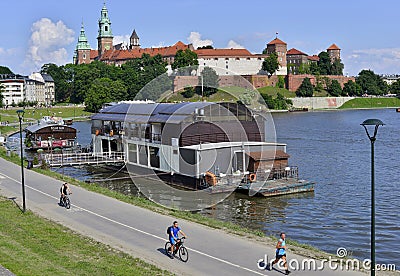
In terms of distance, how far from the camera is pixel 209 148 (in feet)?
121

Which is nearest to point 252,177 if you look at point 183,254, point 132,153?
point 132,153

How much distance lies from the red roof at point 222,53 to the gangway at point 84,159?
13862 cm

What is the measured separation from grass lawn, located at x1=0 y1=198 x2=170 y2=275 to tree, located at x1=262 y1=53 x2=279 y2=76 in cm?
16705

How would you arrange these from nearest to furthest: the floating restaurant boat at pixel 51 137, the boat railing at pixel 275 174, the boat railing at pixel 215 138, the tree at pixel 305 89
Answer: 1. the boat railing at pixel 275 174
2. the boat railing at pixel 215 138
3. the floating restaurant boat at pixel 51 137
4. the tree at pixel 305 89

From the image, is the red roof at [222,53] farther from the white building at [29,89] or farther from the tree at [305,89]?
the white building at [29,89]

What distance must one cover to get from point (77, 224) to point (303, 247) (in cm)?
989

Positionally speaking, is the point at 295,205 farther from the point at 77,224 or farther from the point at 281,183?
the point at 77,224

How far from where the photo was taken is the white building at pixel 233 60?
18725 cm

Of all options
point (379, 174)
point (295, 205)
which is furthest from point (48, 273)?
point (379, 174)

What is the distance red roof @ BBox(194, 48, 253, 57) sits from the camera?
187750 millimetres

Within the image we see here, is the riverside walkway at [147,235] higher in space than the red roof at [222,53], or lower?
lower

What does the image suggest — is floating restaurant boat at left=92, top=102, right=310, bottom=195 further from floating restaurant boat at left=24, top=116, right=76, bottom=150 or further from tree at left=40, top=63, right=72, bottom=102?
tree at left=40, top=63, right=72, bottom=102

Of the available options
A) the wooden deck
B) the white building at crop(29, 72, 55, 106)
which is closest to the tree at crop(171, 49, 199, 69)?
the white building at crop(29, 72, 55, 106)

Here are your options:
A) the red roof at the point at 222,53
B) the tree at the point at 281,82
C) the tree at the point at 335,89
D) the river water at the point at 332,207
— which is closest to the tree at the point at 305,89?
the tree at the point at 281,82
